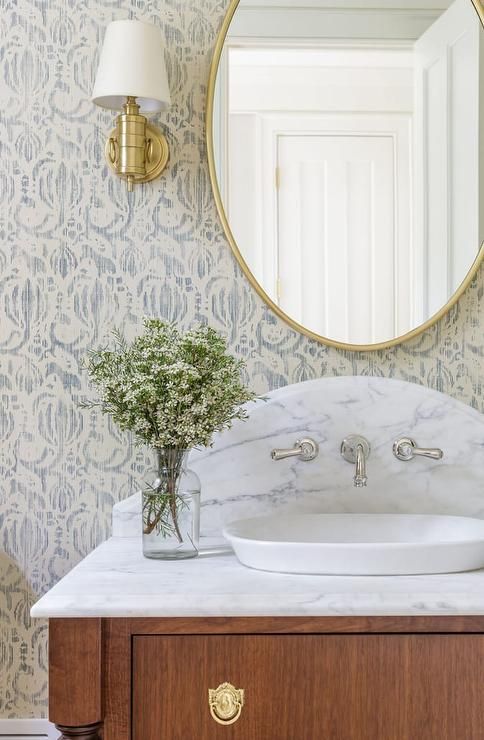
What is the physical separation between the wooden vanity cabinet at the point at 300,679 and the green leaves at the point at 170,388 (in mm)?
355

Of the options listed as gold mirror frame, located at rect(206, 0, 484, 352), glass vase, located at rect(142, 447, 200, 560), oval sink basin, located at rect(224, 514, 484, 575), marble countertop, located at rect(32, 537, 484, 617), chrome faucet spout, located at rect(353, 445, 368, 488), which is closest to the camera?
marble countertop, located at rect(32, 537, 484, 617)

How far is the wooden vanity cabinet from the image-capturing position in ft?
4.09

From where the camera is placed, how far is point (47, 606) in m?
1.21

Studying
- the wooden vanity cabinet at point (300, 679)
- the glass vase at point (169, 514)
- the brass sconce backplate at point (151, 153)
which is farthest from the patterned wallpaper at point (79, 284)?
A: the wooden vanity cabinet at point (300, 679)

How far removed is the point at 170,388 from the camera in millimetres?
1430

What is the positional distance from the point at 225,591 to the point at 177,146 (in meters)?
1.02

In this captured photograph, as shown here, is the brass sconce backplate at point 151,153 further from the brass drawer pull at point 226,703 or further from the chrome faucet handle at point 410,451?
the brass drawer pull at point 226,703

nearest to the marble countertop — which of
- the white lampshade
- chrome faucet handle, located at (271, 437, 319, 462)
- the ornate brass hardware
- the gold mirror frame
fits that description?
chrome faucet handle, located at (271, 437, 319, 462)

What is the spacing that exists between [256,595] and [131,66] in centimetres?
110

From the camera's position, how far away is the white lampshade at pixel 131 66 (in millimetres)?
1691

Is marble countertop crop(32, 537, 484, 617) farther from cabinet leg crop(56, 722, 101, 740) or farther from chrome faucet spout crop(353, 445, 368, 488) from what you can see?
chrome faucet spout crop(353, 445, 368, 488)

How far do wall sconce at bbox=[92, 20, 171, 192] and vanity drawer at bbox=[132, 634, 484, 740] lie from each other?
1.02m

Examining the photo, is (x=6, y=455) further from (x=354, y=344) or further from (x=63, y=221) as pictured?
(x=354, y=344)

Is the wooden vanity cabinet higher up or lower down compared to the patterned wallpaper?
lower down
